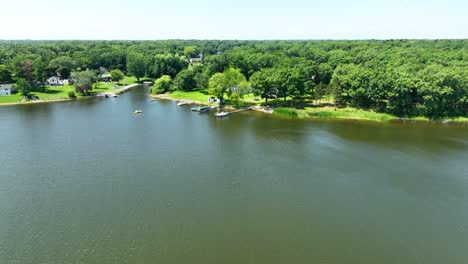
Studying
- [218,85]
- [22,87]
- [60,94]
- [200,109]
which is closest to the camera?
[200,109]

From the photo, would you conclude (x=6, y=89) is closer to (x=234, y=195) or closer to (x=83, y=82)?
(x=83, y=82)

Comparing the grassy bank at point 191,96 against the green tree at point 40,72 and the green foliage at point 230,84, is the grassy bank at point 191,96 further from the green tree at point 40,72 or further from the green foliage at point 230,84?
the green tree at point 40,72

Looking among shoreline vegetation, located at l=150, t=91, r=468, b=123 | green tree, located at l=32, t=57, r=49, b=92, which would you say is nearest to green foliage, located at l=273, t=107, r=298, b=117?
shoreline vegetation, located at l=150, t=91, r=468, b=123

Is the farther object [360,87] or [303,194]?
[360,87]

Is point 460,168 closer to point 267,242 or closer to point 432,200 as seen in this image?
point 432,200

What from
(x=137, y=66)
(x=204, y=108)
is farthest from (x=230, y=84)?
(x=137, y=66)

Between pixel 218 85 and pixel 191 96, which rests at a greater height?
pixel 218 85

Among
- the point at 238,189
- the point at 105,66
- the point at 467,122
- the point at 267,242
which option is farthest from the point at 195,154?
the point at 105,66

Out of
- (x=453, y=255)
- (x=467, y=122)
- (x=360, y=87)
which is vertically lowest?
(x=453, y=255)

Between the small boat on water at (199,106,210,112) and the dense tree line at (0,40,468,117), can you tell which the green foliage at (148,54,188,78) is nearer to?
the dense tree line at (0,40,468,117)
